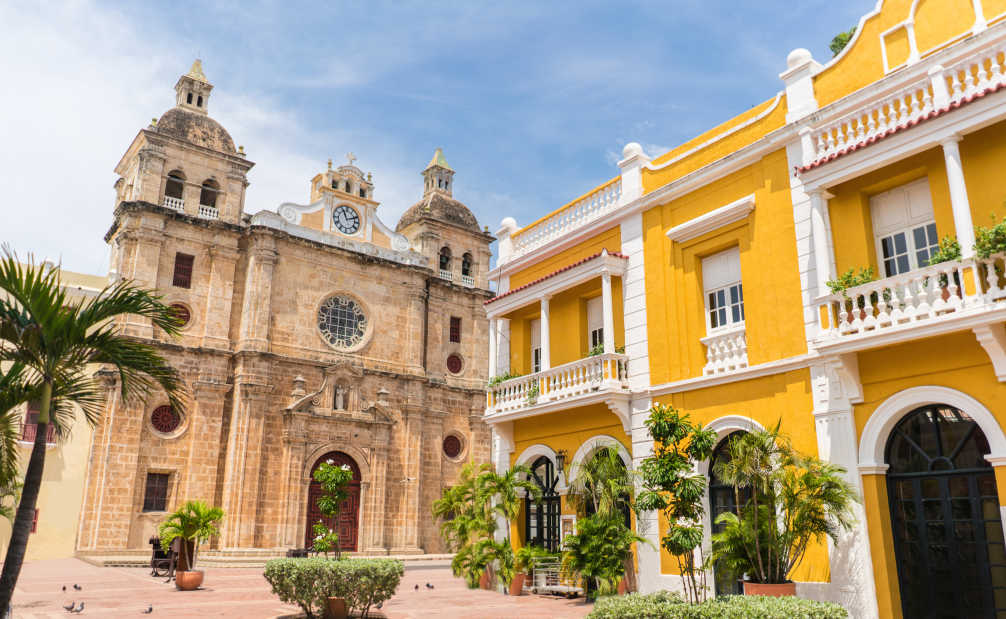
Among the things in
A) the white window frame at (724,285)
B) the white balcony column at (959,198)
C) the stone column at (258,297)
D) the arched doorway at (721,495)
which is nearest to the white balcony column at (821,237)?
the white balcony column at (959,198)

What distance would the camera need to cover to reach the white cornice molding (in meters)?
12.9

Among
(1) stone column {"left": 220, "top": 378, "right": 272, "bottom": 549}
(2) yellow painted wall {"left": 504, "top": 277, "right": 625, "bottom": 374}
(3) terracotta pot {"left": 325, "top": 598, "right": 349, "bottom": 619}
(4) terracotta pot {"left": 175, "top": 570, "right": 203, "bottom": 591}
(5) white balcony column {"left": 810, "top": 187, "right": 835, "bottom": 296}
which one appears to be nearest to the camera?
(3) terracotta pot {"left": 325, "top": 598, "right": 349, "bottom": 619}

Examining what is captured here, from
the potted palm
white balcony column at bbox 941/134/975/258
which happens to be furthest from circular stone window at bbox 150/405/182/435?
white balcony column at bbox 941/134/975/258

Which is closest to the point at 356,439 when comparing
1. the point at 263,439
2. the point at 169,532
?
the point at 263,439

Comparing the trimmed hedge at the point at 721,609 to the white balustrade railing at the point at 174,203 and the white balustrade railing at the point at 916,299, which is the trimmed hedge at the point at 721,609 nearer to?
the white balustrade railing at the point at 916,299

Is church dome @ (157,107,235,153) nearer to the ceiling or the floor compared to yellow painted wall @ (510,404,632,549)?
nearer to the ceiling

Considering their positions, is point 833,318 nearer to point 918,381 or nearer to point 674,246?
point 918,381

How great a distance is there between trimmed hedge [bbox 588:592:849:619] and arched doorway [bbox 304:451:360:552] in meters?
21.3

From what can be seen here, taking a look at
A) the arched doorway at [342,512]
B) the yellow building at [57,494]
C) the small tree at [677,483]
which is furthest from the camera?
the arched doorway at [342,512]

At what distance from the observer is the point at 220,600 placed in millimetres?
14188

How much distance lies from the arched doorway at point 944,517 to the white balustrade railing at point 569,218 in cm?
780

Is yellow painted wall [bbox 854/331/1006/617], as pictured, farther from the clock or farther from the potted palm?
the clock

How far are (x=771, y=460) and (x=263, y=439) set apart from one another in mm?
20443

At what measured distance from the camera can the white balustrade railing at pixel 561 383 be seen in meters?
14.5
